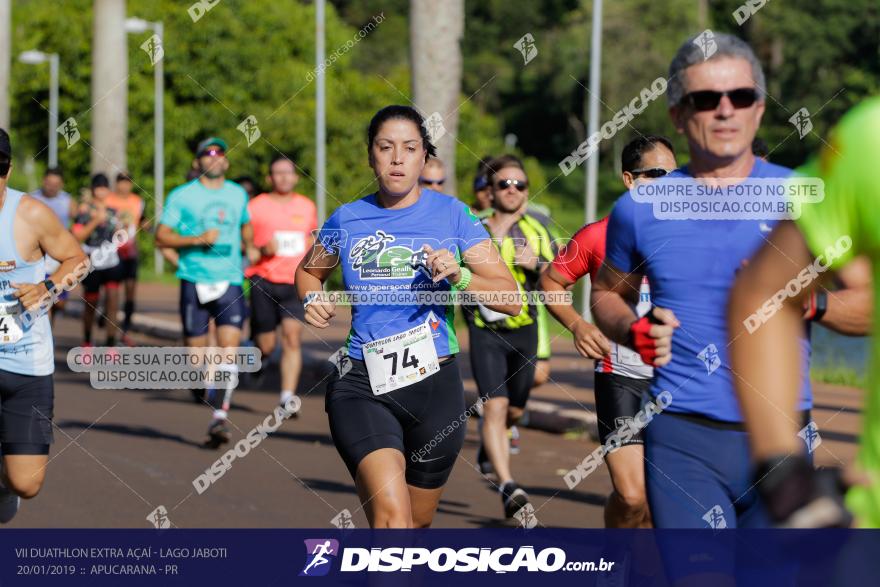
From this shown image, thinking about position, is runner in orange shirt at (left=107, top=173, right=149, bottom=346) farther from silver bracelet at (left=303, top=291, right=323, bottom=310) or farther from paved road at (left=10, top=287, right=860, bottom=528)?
silver bracelet at (left=303, top=291, right=323, bottom=310)

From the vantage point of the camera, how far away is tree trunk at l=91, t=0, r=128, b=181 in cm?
2867

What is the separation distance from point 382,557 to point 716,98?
7.10 feet

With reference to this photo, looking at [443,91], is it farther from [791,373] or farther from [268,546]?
[791,373]

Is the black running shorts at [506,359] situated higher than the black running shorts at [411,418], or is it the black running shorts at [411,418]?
the black running shorts at [506,359]

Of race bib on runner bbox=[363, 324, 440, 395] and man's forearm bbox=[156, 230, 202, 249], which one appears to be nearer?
race bib on runner bbox=[363, 324, 440, 395]

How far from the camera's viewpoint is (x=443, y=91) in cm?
1725

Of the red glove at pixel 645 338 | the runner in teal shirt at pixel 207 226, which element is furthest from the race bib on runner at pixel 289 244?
the red glove at pixel 645 338

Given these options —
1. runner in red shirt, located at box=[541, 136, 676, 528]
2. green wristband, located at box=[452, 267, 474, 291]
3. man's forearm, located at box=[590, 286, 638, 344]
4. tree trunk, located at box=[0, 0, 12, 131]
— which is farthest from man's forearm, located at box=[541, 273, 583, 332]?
tree trunk, located at box=[0, 0, 12, 131]

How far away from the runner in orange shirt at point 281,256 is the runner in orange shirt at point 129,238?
20.4 feet

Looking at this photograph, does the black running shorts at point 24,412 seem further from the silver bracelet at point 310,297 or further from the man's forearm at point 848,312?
the man's forearm at point 848,312

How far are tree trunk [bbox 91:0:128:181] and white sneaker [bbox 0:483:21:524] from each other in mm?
21801

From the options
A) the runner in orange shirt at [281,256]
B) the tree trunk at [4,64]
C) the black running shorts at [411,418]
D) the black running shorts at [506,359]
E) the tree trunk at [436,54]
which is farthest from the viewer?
the tree trunk at [4,64]

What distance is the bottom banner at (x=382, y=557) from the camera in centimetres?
410

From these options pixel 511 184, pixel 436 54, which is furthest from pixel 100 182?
pixel 511 184
